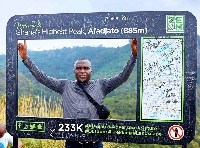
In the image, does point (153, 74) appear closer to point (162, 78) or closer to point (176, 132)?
point (162, 78)

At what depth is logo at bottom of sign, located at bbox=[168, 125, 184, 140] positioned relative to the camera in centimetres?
411

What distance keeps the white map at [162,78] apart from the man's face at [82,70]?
613 millimetres

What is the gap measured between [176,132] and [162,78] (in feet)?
2.00

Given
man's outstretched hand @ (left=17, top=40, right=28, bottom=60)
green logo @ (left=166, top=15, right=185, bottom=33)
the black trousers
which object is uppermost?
green logo @ (left=166, top=15, right=185, bottom=33)

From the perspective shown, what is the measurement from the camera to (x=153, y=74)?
412cm

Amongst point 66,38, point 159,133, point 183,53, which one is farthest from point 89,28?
point 159,133

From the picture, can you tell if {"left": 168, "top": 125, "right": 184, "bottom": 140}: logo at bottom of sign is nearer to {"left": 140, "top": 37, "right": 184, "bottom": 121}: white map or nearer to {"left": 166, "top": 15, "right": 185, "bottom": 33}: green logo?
{"left": 140, "top": 37, "right": 184, "bottom": 121}: white map

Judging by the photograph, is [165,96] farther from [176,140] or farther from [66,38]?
[66,38]

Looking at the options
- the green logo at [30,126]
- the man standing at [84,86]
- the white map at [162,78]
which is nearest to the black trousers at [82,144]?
the man standing at [84,86]

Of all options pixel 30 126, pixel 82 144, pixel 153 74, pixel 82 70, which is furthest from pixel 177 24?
pixel 30 126

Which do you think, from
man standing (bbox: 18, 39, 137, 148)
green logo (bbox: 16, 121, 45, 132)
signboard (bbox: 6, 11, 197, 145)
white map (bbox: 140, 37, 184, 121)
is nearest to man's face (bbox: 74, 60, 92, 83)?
man standing (bbox: 18, 39, 137, 148)

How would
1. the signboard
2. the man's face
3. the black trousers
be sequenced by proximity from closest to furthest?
1. the signboard
2. the man's face
3. the black trousers

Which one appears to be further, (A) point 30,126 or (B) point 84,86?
(A) point 30,126

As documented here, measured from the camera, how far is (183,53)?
4078 mm
